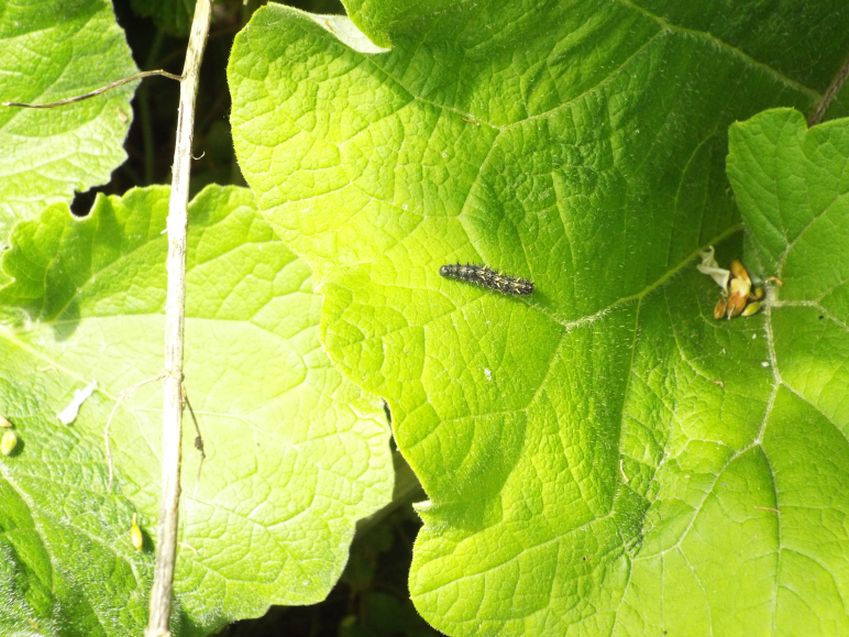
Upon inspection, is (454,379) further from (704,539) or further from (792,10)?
(792,10)

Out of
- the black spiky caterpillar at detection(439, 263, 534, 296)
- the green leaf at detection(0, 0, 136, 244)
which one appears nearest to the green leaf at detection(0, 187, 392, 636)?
the green leaf at detection(0, 0, 136, 244)

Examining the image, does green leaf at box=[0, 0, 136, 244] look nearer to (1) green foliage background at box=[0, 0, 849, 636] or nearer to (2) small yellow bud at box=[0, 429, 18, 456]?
(1) green foliage background at box=[0, 0, 849, 636]

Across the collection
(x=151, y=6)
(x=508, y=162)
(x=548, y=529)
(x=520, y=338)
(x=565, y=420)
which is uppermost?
(x=151, y=6)

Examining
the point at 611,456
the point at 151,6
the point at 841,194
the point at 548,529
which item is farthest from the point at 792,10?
the point at 151,6

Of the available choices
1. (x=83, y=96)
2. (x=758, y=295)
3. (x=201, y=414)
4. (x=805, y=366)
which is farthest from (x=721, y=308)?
(x=83, y=96)

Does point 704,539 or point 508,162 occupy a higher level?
point 508,162

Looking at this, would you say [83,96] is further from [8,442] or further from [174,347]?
[8,442]
